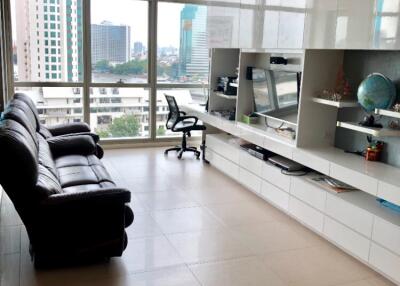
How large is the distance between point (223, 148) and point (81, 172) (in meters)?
2.20

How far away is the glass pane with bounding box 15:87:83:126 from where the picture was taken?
6.21 metres

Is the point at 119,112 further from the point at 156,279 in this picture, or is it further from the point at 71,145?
the point at 156,279

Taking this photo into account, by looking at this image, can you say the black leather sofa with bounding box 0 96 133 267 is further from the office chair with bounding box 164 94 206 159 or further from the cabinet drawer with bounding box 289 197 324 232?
the office chair with bounding box 164 94 206 159

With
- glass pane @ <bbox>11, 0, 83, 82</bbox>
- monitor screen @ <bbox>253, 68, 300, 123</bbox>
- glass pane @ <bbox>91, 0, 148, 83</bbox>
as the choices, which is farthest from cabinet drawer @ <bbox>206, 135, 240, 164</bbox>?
glass pane @ <bbox>11, 0, 83, 82</bbox>

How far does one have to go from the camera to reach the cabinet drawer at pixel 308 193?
143 inches

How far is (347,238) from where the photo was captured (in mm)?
3336

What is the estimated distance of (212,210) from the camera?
420 cm

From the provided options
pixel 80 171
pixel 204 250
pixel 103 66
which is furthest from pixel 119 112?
pixel 204 250

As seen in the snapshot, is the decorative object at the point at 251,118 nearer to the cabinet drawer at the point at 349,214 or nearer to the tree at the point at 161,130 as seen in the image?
the cabinet drawer at the point at 349,214

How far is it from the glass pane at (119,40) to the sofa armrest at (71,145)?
223 cm

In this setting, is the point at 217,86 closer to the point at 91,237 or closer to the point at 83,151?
the point at 83,151

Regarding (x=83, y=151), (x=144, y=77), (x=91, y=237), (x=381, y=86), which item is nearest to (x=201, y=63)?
(x=144, y=77)

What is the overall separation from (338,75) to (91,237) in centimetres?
274

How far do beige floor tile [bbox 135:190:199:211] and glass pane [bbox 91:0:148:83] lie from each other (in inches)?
106
